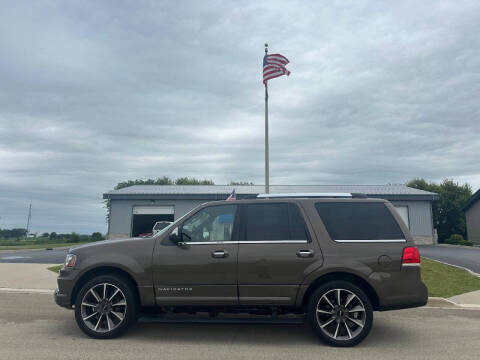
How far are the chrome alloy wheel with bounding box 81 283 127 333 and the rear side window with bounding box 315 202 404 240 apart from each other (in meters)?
3.18

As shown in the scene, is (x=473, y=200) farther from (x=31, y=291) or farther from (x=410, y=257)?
(x=31, y=291)

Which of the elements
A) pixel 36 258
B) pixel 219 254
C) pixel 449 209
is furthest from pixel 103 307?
pixel 449 209

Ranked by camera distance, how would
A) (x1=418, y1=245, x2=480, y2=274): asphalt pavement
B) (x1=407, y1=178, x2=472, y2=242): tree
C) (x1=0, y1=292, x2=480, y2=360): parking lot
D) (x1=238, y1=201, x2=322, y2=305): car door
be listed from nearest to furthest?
1. (x1=0, y1=292, x2=480, y2=360): parking lot
2. (x1=238, y1=201, x2=322, y2=305): car door
3. (x1=418, y1=245, x2=480, y2=274): asphalt pavement
4. (x1=407, y1=178, x2=472, y2=242): tree

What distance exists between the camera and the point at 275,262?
511 cm

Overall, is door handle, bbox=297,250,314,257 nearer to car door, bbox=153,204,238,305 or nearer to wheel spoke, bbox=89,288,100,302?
car door, bbox=153,204,238,305

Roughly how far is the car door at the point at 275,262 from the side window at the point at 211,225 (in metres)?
0.30

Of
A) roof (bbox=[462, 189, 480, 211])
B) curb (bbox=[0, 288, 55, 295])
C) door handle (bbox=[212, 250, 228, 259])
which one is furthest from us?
roof (bbox=[462, 189, 480, 211])

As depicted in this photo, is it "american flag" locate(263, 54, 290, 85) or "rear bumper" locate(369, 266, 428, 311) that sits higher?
"american flag" locate(263, 54, 290, 85)

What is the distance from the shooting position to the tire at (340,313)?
4.96 metres

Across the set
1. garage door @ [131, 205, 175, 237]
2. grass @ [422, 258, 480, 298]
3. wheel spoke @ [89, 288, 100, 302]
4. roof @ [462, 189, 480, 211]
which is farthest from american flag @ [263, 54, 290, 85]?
roof @ [462, 189, 480, 211]

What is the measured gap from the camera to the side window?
17.7 ft

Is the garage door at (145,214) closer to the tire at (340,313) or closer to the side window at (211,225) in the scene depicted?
the side window at (211,225)

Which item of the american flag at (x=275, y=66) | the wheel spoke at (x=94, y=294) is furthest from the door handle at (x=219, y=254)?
the american flag at (x=275, y=66)

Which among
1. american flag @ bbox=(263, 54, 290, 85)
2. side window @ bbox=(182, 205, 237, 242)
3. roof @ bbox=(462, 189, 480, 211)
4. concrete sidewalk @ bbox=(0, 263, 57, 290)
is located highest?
american flag @ bbox=(263, 54, 290, 85)
